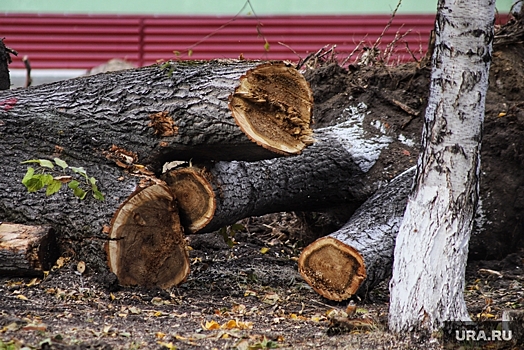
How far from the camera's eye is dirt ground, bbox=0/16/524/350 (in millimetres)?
3373

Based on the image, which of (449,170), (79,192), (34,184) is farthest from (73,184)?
(449,170)

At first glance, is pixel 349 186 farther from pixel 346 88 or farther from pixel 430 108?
pixel 430 108

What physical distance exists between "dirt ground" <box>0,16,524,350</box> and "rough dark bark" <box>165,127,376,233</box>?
0.23 metres

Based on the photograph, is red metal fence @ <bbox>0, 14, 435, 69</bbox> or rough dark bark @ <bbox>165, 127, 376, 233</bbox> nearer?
rough dark bark @ <bbox>165, 127, 376, 233</bbox>

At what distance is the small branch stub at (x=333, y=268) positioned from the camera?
4.20m

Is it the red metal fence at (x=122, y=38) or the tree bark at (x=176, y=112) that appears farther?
the red metal fence at (x=122, y=38)

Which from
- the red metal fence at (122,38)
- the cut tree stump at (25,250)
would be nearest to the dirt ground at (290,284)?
the cut tree stump at (25,250)

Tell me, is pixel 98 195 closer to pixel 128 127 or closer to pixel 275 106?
pixel 128 127

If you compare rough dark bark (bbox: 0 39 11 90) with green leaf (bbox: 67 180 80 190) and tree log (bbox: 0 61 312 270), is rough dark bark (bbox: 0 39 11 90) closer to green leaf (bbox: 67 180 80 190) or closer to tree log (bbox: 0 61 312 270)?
tree log (bbox: 0 61 312 270)

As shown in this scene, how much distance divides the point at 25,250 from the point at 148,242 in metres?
0.66

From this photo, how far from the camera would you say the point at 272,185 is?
4.67m

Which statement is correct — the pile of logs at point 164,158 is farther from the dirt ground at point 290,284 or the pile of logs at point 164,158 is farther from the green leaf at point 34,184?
the green leaf at point 34,184

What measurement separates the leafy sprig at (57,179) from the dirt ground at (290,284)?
42 centimetres

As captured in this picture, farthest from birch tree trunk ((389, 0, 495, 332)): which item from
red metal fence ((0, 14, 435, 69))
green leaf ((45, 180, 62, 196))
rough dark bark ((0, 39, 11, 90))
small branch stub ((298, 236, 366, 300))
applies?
red metal fence ((0, 14, 435, 69))
